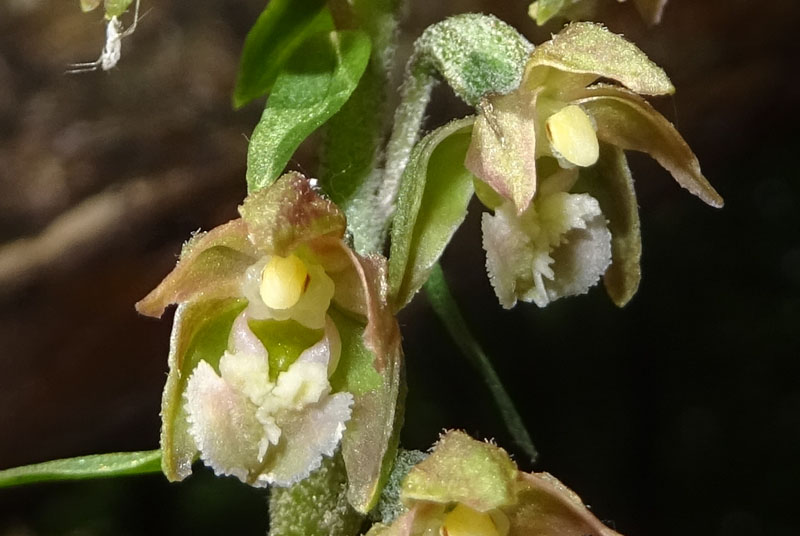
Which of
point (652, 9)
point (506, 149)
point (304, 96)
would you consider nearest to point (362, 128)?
point (304, 96)

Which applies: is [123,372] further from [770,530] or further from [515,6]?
[770,530]

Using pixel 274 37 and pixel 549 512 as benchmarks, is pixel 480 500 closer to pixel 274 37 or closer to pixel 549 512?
pixel 549 512

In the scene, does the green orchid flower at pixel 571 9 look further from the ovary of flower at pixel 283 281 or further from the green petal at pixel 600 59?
the ovary of flower at pixel 283 281

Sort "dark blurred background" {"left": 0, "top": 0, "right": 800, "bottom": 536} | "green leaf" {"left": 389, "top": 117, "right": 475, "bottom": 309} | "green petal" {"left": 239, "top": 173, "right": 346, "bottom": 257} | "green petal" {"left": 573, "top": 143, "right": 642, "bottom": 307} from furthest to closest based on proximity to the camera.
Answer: "dark blurred background" {"left": 0, "top": 0, "right": 800, "bottom": 536} < "green petal" {"left": 573, "top": 143, "right": 642, "bottom": 307} < "green leaf" {"left": 389, "top": 117, "right": 475, "bottom": 309} < "green petal" {"left": 239, "top": 173, "right": 346, "bottom": 257}

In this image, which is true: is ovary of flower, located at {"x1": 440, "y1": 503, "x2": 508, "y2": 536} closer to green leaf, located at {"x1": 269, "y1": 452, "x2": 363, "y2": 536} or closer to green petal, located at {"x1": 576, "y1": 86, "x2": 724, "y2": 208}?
green leaf, located at {"x1": 269, "y1": 452, "x2": 363, "y2": 536}

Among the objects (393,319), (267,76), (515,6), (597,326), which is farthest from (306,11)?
(597,326)

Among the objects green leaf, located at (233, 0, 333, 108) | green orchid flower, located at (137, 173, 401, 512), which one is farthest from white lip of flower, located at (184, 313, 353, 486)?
green leaf, located at (233, 0, 333, 108)
